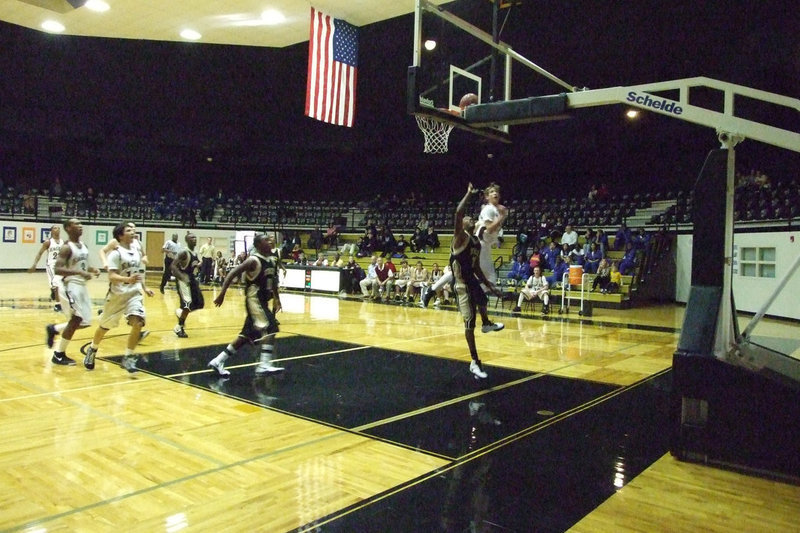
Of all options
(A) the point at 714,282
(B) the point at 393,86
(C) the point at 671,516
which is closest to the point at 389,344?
(A) the point at 714,282

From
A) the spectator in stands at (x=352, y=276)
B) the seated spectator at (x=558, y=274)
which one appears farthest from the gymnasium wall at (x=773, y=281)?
the spectator in stands at (x=352, y=276)

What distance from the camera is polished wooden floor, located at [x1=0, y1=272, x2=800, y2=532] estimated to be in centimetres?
319

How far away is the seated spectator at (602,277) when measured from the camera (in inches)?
667

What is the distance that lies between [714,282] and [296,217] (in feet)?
84.5

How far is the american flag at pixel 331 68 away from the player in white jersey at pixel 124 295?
533 centimetres

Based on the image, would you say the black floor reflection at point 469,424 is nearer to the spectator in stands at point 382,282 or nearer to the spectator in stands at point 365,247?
the spectator in stands at point 382,282

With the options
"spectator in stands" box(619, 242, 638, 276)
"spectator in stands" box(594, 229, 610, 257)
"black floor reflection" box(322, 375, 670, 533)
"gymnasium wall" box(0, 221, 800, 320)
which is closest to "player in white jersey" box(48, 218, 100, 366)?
"black floor reflection" box(322, 375, 670, 533)

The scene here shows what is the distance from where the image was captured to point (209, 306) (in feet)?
47.4

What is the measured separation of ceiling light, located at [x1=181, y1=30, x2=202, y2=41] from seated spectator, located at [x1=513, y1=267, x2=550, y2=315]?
9534mm

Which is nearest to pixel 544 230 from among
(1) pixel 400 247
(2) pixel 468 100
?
(1) pixel 400 247

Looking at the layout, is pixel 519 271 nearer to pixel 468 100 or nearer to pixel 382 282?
pixel 382 282

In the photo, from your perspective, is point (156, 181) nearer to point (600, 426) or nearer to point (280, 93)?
point (280, 93)

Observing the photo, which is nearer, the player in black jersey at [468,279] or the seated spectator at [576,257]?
the player in black jersey at [468,279]

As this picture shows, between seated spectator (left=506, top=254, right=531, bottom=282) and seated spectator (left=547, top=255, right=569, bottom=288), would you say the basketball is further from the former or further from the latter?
seated spectator (left=506, top=254, right=531, bottom=282)
